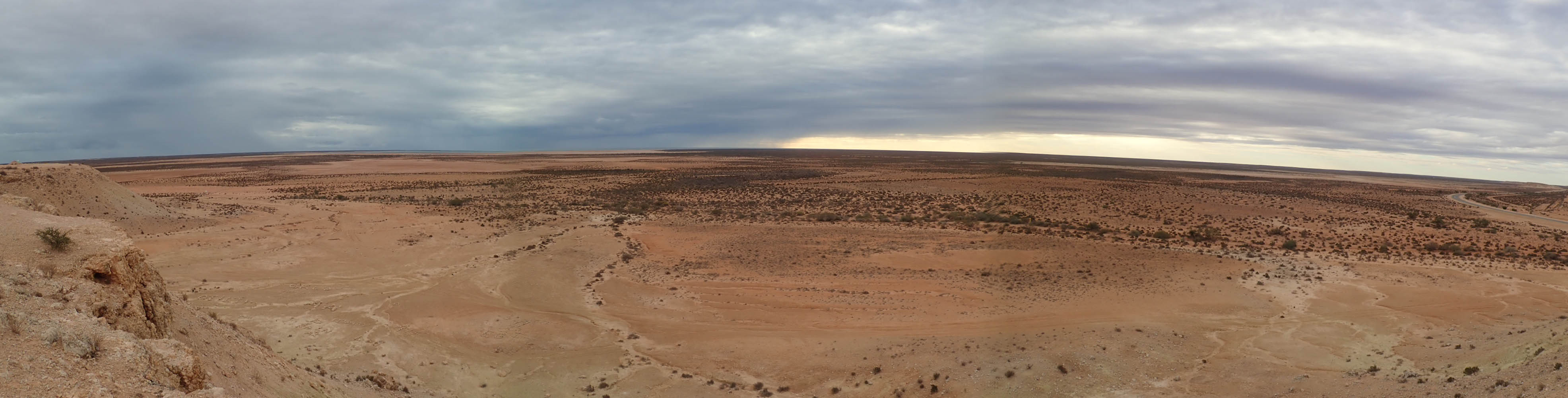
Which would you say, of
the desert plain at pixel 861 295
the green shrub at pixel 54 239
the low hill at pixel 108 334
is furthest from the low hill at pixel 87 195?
the green shrub at pixel 54 239

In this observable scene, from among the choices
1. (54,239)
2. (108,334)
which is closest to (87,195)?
(54,239)

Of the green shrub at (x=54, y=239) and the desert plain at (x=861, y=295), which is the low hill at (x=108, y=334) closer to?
the green shrub at (x=54, y=239)

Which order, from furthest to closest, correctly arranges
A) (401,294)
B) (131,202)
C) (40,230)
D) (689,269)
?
(131,202), (689,269), (401,294), (40,230)

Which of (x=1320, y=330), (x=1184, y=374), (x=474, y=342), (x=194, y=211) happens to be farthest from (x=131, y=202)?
(x=1320, y=330)

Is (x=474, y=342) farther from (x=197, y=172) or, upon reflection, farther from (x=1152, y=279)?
(x=197, y=172)

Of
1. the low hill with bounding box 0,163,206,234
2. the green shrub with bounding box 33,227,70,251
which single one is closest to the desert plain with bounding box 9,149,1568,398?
the low hill with bounding box 0,163,206,234
